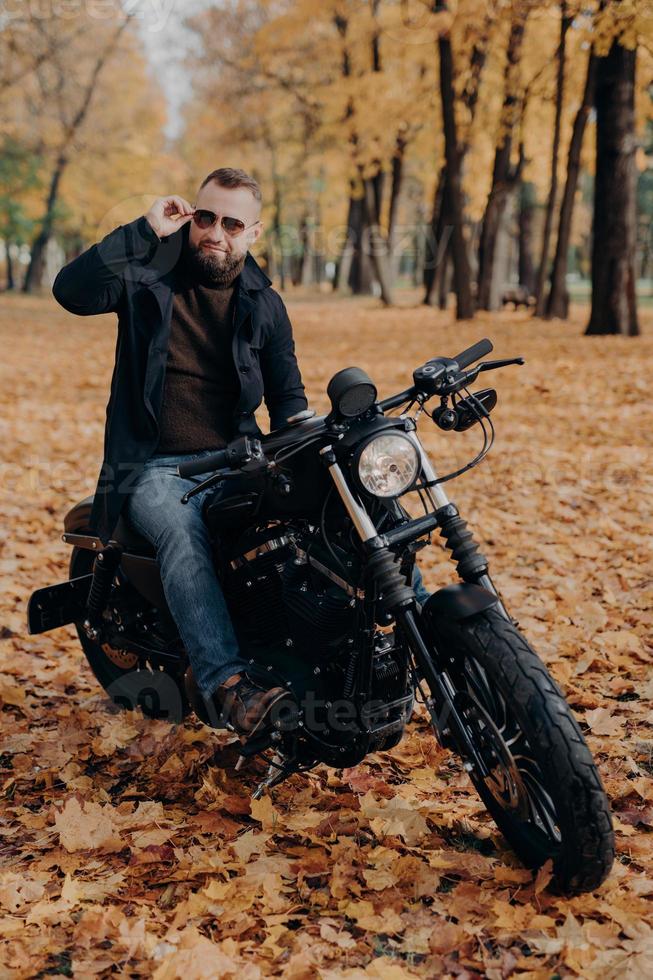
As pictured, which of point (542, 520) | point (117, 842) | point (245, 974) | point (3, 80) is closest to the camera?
point (245, 974)

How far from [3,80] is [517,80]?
15.6m

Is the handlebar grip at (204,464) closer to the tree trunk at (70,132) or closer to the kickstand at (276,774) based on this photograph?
the kickstand at (276,774)

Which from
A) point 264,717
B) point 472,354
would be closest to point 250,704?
point 264,717

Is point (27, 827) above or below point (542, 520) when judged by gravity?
below

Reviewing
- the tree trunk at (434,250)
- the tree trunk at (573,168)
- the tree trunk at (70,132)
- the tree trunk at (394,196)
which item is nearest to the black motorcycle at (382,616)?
the tree trunk at (573,168)

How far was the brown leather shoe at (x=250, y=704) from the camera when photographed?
3.21 meters

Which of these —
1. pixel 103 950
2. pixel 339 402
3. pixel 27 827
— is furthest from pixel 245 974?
pixel 339 402

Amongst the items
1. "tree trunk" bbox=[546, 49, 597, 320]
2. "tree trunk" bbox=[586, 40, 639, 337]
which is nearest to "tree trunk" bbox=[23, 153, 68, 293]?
"tree trunk" bbox=[546, 49, 597, 320]

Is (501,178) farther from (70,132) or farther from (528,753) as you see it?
(528,753)

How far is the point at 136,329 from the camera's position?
3.74 metres

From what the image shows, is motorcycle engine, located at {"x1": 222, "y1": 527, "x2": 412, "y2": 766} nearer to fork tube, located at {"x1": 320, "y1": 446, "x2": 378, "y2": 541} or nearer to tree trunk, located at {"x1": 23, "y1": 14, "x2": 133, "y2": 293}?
fork tube, located at {"x1": 320, "y1": 446, "x2": 378, "y2": 541}

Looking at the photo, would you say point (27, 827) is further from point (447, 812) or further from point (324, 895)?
point (447, 812)

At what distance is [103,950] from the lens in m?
2.76

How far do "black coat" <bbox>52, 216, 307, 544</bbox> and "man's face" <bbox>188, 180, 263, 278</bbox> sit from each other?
9 centimetres
